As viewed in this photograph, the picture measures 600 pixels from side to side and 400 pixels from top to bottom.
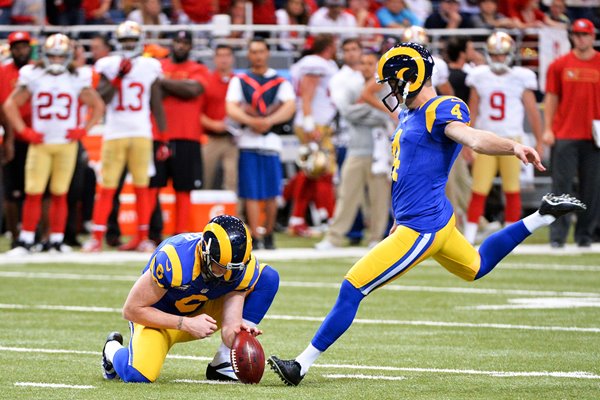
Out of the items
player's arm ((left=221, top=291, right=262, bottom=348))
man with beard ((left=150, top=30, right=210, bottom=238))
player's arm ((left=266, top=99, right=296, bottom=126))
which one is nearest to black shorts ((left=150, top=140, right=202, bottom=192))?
man with beard ((left=150, top=30, right=210, bottom=238))

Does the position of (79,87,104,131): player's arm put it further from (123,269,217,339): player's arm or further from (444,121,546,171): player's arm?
(444,121,546,171): player's arm

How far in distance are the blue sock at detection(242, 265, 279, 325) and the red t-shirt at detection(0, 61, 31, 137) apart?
756cm

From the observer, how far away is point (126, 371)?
7020 millimetres

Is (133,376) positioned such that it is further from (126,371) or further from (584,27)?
(584,27)

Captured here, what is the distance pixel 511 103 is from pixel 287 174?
469cm

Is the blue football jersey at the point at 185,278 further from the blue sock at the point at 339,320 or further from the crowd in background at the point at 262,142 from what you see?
the crowd in background at the point at 262,142

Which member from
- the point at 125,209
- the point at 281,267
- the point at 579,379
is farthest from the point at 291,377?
the point at 125,209

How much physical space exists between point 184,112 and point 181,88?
0.30m

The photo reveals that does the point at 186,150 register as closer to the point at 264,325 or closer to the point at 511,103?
the point at 511,103

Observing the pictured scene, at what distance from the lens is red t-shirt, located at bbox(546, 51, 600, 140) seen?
1446cm

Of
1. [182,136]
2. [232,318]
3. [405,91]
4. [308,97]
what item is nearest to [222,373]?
[232,318]

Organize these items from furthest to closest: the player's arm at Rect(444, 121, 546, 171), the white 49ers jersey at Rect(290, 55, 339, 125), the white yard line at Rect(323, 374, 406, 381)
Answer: the white 49ers jersey at Rect(290, 55, 339, 125), the white yard line at Rect(323, 374, 406, 381), the player's arm at Rect(444, 121, 546, 171)

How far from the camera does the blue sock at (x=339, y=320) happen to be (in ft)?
22.9

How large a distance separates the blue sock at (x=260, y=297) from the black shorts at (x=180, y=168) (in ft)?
26.0
